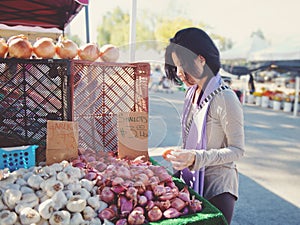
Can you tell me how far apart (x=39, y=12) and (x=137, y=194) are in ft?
7.71

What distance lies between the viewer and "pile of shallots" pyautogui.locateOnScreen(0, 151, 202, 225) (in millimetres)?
882

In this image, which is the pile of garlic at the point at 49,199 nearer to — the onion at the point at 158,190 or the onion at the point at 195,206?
the onion at the point at 158,190

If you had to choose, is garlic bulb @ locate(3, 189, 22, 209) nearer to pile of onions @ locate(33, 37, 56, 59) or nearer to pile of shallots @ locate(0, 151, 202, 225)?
pile of shallots @ locate(0, 151, 202, 225)

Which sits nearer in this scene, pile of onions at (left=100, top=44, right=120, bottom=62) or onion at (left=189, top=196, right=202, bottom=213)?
onion at (left=189, top=196, right=202, bottom=213)

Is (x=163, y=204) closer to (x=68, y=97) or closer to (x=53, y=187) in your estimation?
(x=53, y=187)

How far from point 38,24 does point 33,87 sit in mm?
2021

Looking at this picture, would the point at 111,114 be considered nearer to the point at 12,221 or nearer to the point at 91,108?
the point at 91,108

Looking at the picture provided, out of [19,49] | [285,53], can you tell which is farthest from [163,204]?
[285,53]

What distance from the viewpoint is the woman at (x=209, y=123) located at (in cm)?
107

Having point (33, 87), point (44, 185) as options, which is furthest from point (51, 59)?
point (44, 185)

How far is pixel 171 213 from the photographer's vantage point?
38.0 inches

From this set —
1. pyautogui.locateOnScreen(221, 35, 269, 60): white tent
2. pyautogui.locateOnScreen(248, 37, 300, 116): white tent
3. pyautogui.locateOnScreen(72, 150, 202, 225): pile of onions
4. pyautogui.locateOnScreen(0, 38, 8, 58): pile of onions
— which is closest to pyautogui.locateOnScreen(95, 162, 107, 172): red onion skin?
pyautogui.locateOnScreen(72, 150, 202, 225): pile of onions

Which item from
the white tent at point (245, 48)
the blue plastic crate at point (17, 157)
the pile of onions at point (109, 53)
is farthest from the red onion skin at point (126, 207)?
the white tent at point (245, 48)

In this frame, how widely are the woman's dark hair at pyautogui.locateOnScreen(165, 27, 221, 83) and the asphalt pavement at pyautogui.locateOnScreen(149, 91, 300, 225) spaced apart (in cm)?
17
